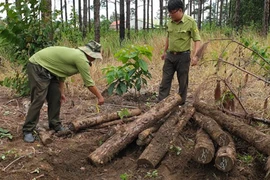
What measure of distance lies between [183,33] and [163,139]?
75.6 inches

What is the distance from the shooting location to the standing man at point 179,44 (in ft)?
15.5

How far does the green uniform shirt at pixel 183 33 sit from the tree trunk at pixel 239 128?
1.14 metres

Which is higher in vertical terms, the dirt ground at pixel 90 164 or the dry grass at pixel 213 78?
the dry grass at pixel 213 78

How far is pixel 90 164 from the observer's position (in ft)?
11.7

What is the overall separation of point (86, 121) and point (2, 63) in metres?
4.64

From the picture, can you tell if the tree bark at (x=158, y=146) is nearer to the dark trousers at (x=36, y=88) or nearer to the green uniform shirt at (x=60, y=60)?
the green uniform shirt at (x=60, y=60)

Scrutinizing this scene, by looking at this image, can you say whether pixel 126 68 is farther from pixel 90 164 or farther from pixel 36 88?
pixel 90 164

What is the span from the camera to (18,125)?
4391 millimetres

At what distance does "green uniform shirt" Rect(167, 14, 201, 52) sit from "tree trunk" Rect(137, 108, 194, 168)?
120cm

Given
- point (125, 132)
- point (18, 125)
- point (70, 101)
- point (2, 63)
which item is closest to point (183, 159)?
point (125, 132)

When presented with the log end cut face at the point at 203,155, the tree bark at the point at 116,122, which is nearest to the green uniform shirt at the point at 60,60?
the tree bark at the point at 116,122

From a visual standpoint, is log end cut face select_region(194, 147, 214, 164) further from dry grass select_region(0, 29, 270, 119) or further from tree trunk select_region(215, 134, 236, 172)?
dry grass select_region(0, 29, 270, 119)

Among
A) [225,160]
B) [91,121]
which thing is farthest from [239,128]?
[91,121]

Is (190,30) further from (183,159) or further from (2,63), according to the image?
(2,63)
